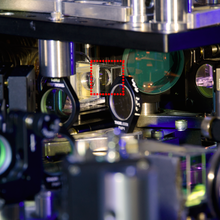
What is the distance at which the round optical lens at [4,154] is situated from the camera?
35.4 inches

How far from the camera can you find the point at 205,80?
1.56 m

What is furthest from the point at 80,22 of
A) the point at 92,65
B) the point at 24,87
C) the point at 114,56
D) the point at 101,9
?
the point at 114,56

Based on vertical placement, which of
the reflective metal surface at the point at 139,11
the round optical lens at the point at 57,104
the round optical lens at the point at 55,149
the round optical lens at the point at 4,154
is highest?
the reflective metal surface at the point at 139,11

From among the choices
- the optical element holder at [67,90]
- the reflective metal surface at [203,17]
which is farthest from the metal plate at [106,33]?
the optical element holder at [67,90]

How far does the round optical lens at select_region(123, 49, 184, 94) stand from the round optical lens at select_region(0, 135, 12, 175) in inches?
26.6

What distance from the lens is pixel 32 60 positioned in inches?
65.3

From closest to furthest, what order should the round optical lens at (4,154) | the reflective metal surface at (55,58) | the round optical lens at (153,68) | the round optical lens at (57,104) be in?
the round optical lens at (4,154), the reflective metal surface at (55,58), the round optical lens at (57,104), the round optical lens at (153,68)

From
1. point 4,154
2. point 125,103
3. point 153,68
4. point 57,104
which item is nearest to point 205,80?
point 153,68

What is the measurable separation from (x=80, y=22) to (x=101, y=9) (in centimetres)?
6

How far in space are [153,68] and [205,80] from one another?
184 millimetres

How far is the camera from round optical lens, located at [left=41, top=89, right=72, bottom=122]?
1.31m

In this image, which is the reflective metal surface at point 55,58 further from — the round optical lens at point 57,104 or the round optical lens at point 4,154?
the round optical lens at point 4,154

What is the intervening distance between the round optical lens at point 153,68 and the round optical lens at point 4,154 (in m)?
0.68

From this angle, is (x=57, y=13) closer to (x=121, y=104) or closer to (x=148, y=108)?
(x=121, y=104)
